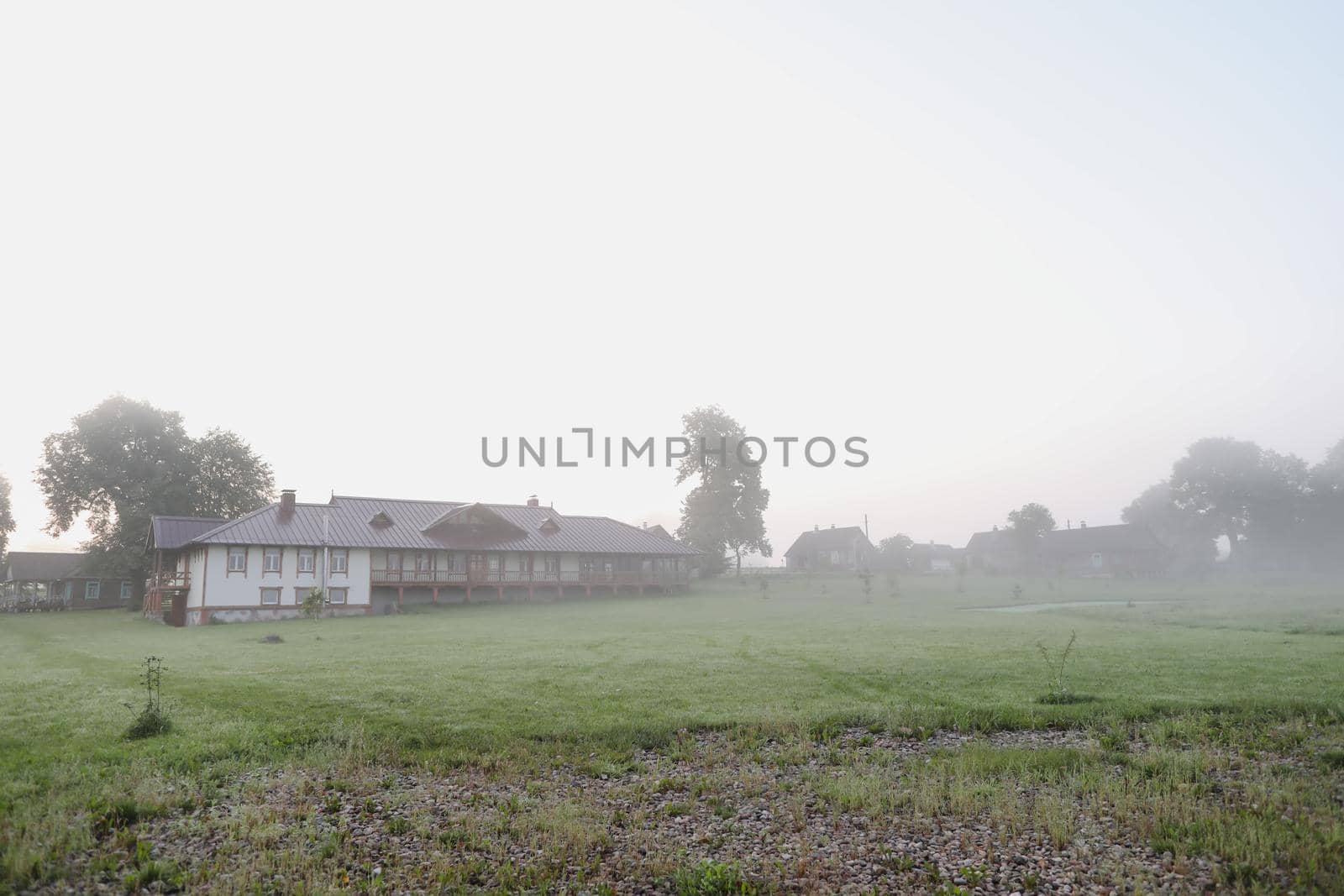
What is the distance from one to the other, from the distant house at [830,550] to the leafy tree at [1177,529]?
3264 centimetres

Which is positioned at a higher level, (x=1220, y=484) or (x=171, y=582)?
(x=1220, y=484)

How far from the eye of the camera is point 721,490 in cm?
7356

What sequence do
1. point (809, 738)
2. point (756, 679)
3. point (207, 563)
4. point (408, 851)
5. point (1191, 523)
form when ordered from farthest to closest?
point (1191, 523) → point (207, 563) → point (756, 679) → point (809, 738) → point (408, 851)

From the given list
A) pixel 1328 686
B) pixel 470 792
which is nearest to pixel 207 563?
pixel 470 792

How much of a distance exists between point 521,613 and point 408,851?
1439 inches

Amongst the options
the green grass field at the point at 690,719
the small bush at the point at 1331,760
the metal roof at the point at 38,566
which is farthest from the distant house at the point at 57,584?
the small bush at the point at 1331,760

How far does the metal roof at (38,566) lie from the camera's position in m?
75.4

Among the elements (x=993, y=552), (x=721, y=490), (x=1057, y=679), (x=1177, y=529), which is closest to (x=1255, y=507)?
(x=1177, y=529)

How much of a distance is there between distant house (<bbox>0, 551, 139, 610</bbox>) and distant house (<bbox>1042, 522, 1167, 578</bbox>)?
93.9m

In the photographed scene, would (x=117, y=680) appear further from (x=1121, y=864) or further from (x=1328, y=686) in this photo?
(x=1328, y=686)

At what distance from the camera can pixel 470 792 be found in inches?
Answer: 376

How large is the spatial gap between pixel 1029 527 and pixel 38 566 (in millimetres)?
102105

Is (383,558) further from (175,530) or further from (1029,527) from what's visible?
(1029,527)

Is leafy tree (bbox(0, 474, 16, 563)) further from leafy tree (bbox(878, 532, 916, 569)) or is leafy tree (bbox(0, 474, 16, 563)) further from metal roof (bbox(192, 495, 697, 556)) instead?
leafy tree (bbox(878, 532, 916, 569))
